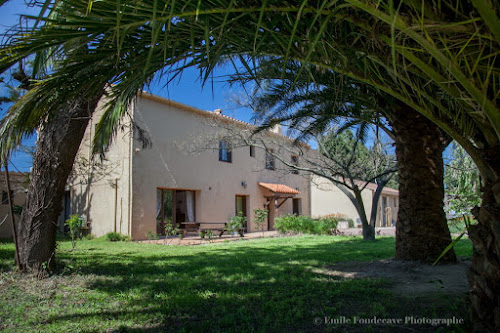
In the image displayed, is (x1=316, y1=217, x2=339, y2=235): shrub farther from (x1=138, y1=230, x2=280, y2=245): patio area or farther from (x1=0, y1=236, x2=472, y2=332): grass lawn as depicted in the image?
(x1=0, y1=236, x2=472, y2=332): grass lawn

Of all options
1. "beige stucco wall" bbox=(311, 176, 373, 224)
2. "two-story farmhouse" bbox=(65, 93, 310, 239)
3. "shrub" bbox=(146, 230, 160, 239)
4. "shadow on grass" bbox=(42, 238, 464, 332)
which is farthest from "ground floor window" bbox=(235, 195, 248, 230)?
"shadow on grass" bbox=(42, 238, 464, 332)

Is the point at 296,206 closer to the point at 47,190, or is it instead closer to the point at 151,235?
the point at 151,235

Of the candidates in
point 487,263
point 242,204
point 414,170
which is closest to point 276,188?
point 242,204

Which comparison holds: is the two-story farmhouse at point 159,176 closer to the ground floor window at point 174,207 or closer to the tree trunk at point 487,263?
the ground floor window at point 174,207

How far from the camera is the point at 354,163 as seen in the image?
16047mm

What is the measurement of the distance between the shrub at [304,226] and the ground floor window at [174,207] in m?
4.47

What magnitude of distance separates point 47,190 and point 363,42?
5639 mm

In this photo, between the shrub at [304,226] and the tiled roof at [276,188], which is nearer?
the shrub at [304,226]

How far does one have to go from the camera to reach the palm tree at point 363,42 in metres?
2.20

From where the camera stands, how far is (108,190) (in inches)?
607

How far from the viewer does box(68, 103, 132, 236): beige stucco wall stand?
48.4 ft

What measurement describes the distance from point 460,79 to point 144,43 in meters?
2.46

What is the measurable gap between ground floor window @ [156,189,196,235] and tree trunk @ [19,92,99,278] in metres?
9.58

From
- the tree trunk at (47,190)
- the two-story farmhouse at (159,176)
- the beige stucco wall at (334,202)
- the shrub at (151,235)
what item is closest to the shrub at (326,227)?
the two-story farmhouse at (159,176)
